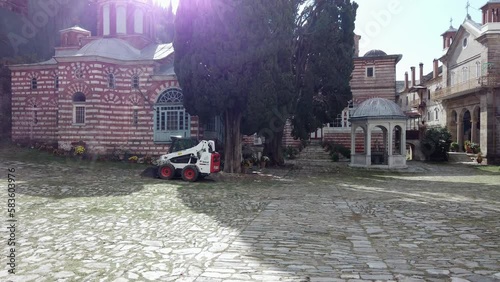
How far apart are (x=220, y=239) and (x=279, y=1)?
473 inches

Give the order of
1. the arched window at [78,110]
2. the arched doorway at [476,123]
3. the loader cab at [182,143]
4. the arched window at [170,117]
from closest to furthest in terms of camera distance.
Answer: the loader cab at [182,143]
the arched window at [78,110]
the arched window at [170,117]
the arched doorway at [476,123]

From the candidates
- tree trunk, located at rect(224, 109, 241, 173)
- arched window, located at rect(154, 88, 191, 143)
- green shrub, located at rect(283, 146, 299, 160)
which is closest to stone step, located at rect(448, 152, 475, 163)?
green shrub, located at rect(283, 146, 299, 160)

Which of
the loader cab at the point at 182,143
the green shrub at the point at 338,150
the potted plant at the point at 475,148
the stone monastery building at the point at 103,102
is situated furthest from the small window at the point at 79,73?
the potted plant at the point at 475,148

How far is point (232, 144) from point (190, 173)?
3174 mm

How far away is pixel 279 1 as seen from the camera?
1505 centimetres

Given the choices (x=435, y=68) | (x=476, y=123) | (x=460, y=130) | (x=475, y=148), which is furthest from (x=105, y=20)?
(x=435, y=68)

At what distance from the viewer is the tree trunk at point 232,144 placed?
634 inches

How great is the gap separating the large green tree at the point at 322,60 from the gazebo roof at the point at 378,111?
253 cm

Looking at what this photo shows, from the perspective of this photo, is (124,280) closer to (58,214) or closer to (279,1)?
(58,214)

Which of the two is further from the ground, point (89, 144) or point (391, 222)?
point (89, 144)

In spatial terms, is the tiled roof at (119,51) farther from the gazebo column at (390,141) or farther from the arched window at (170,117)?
the gazebo column at (390,141)

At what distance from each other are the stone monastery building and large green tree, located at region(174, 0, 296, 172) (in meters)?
5.24

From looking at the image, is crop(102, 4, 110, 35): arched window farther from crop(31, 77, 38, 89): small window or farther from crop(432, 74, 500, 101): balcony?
crop(432, 74, 500, 101): balcony

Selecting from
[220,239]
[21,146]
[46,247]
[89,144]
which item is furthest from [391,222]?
[21,146]
